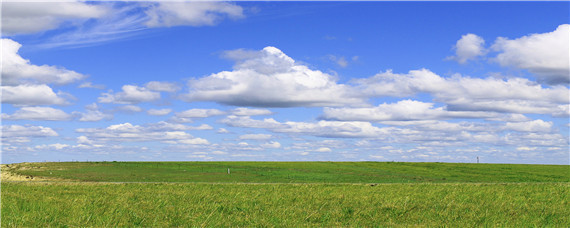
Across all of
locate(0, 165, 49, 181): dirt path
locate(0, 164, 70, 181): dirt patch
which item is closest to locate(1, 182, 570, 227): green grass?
locate(0, 164, 70, 181): dirt patch

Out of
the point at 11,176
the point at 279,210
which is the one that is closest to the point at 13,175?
the point at 11,176

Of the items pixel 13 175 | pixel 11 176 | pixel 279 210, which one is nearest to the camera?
pixel 279 210

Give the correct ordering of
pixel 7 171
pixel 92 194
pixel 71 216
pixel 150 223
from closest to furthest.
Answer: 1. pixel 150 223
2. pixel 71 216
3. pixel 92 194
4. pixel 7 171

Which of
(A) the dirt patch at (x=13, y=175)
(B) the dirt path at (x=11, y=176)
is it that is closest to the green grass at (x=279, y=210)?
(A) the dirt patch at (x=13, y=175)

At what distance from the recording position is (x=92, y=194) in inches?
1001

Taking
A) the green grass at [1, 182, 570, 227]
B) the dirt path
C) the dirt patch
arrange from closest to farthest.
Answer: the green grass at [1, 182, 570, 227] < the dirt patch < the dirt path

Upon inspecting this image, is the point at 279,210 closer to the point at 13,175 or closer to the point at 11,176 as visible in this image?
the point at 11,176

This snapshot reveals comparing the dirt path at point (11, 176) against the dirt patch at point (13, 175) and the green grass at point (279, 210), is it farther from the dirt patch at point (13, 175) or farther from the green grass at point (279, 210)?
the green grass at point (279, 210)

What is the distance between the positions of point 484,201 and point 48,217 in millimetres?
17497

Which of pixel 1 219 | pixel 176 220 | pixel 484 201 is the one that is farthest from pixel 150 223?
pixel 484 201

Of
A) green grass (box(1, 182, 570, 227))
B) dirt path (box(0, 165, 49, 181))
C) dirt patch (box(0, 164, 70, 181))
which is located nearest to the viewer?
green grass (box(1, 182, 570, 227))

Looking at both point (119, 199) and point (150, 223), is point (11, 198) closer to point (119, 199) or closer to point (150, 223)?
point (119, 199)

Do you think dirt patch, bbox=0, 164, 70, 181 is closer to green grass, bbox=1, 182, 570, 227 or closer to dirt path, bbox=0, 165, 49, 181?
dirt path, bbox=0, 165, 49, 181

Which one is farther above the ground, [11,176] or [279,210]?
[279,210]
